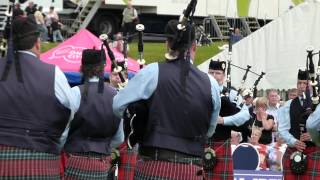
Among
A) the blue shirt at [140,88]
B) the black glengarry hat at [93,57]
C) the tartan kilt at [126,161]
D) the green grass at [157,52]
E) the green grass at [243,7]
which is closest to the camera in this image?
the blue shirt at [140,88]

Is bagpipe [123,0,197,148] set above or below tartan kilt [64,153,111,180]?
above

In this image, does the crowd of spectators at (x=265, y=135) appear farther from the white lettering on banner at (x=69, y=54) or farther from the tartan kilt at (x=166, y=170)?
the tartan kilt at (x=166, y=170)

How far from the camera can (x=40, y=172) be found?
444cm

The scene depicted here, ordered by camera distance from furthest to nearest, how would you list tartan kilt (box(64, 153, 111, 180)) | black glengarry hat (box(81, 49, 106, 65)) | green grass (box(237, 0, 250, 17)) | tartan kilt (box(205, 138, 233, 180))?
green grass (box(237, 0, 250, 17))
tartan kilt (box(205, 138, 233, 180))
black glengarry hat (box(81, 49, 106, 65))
tartan kilt (box(64, 153, 111, 180))

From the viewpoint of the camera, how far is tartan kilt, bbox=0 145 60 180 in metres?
4.37

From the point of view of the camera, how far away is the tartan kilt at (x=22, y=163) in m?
4.37

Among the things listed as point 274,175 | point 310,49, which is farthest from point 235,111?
point 274,175

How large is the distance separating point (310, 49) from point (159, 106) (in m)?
2.74

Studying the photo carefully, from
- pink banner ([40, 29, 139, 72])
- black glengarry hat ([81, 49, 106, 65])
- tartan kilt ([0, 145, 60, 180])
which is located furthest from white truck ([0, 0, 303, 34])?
tartan kilt ([0, 145, 60, 180])

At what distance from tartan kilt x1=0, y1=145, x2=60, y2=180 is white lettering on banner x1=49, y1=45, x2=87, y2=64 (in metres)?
7.52

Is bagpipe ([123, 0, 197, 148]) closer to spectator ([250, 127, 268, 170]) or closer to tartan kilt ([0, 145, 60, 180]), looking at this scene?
tartan kilt ([0, 145, 60, 180])

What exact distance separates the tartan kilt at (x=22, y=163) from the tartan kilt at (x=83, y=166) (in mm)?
1474

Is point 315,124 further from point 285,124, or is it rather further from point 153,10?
point 153,10

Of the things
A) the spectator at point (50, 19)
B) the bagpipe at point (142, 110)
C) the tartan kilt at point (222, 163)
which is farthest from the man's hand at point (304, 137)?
the spectator at point (50, 19)
